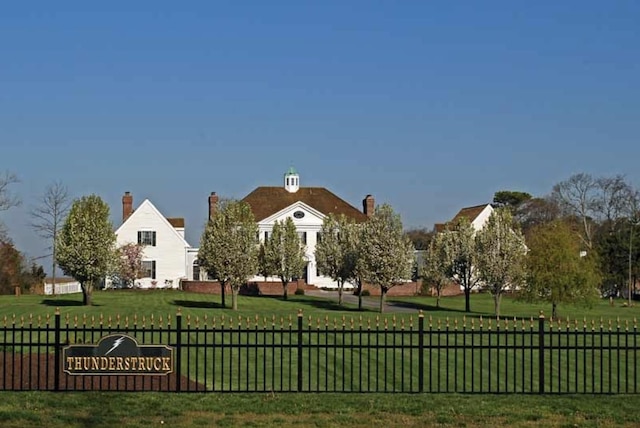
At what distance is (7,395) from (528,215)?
320ft

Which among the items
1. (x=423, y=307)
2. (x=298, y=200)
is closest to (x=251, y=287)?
(x=298, y=200)

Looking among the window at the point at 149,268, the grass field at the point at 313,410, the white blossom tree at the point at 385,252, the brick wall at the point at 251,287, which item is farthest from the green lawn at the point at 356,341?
the window at the point at 149,268

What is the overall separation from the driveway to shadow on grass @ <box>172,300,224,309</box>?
9.07 metres

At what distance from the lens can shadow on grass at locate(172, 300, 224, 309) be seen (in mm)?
51594

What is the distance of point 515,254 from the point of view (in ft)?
170

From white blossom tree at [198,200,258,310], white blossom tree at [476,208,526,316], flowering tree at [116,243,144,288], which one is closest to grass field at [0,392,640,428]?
white blossom tree at [198,200,258,310]

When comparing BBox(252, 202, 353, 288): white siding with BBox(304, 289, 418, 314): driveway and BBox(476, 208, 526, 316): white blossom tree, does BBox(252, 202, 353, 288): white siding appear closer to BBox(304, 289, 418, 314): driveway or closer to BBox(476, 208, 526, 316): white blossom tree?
BBox(304, 289, 418, 314): driveway

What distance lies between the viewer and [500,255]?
52219 mm

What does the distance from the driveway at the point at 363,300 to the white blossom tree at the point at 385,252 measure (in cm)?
188

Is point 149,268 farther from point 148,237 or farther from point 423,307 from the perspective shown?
point 423,307

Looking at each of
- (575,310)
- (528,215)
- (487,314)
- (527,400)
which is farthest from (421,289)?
(527,400)

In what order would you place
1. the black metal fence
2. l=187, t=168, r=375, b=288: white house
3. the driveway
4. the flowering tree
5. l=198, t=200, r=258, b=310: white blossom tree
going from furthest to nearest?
l=187, t=168, r=375, b=288: white house → the flowering tree → the driveway → l=198, t=200, r=258, b=310: white blossom tree → the black metal fence

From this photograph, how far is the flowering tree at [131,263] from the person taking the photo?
237 feet

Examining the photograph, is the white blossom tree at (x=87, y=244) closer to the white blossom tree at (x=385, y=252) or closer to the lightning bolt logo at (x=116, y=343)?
the white blossom tree at (x=385, y=252)
